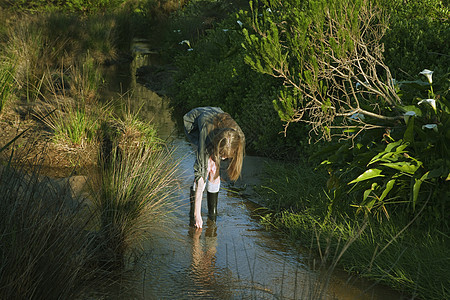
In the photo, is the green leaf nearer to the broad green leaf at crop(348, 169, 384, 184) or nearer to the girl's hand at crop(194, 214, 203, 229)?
the broad green leaf at crop(348, 169, 384, 184)

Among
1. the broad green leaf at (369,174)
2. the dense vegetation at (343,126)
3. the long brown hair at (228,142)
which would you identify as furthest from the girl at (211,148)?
the broad green leaf at (369,174)

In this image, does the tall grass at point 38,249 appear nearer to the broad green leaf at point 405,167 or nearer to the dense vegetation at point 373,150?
the dense vegetation at point 373,150

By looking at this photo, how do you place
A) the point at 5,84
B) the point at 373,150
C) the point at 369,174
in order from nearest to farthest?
the point at 369,174 < the point at 373,150 < the point at 5,84

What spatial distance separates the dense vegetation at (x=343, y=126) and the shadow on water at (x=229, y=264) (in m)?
0.26

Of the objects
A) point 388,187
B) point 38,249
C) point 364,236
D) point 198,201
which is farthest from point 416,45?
point 38,249

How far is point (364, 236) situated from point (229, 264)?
52.4 inches

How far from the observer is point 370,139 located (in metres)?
5.51

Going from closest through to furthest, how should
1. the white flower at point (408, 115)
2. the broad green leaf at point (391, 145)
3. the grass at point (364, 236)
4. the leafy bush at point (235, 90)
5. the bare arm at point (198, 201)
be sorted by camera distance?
the grass at point (364, 236), the white flower at point (408, 115), the broad green leaf at point (391, 145), the bare arm at point (198, 201), the leafy bush at point (235, 90)

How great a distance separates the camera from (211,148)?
5.46 metres

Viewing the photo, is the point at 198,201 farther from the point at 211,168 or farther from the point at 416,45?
the point at 416,45

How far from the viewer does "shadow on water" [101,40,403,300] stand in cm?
440

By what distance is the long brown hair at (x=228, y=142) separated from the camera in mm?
5219

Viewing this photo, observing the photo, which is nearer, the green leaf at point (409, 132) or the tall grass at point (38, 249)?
the tall grass at point (38, 249)

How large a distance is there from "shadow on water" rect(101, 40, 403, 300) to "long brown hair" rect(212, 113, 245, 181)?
67 centimetres
